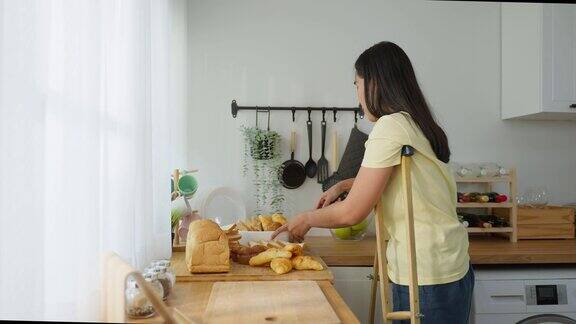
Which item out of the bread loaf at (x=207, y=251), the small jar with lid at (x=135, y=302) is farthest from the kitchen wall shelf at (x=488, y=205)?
the small jar with lid at (x=135, y=302)

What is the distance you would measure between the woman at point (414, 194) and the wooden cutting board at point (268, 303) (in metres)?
0.19


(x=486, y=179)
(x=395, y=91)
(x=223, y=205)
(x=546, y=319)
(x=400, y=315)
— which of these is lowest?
(x=546, y=319)

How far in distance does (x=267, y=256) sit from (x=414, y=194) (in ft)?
1.31

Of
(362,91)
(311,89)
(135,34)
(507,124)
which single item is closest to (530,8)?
(507,124)

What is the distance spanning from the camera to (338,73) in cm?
178

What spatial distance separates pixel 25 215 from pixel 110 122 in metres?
0.36

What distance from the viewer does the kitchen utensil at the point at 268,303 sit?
2.35 feet

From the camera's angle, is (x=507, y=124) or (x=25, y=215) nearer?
(x=25, y=215)

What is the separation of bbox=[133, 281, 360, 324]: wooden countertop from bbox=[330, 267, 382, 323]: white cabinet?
399mm

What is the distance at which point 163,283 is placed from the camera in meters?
0.86

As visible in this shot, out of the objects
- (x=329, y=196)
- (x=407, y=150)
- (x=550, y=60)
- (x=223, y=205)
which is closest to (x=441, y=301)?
(x=407, y=150)

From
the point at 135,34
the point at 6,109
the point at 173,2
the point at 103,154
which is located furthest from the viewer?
the point at 173,2

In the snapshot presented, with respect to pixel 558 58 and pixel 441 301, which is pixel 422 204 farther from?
pixel 558 58

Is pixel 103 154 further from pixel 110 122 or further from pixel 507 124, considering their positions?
pixel 507 124
